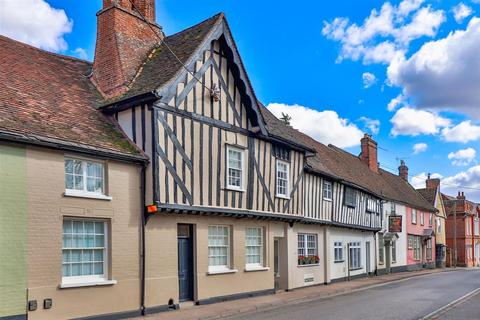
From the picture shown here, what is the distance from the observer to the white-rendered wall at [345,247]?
2712cm

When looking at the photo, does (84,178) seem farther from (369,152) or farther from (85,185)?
(369,152)

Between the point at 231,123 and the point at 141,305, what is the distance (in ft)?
23.0

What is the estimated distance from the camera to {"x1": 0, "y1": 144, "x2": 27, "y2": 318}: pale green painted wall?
458 inches

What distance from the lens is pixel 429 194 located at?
53.0 m

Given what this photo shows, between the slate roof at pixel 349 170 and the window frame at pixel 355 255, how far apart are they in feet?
11.1

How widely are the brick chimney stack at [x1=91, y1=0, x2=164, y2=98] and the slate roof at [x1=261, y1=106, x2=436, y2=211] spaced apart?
19.9 feet

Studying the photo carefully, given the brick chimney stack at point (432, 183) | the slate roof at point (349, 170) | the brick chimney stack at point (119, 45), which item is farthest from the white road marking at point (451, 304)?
the brick chimney stack at point (432, 183)

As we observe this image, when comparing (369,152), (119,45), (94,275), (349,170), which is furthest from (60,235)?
(369,152)

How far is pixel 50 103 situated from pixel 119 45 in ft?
12.9

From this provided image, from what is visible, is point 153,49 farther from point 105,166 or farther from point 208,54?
point 105,166

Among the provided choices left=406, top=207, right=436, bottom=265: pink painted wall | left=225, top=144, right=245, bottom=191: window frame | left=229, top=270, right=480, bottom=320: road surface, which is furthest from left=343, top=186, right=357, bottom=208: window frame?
left=406, top=207, right=436, bottom=265: pink painted wall

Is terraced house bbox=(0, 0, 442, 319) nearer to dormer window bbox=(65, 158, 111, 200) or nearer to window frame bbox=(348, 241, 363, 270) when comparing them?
dormer window bbox=(65, 158, 111, 200)

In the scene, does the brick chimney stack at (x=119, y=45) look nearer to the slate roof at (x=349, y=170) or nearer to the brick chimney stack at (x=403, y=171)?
the slate roof at (x=349, y=170)

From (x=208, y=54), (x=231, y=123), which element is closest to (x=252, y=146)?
(x=231, y=123)
